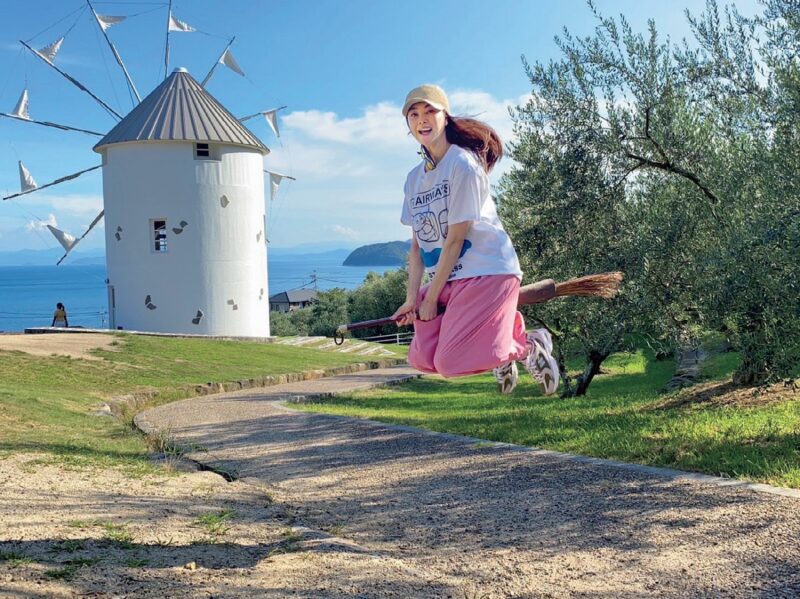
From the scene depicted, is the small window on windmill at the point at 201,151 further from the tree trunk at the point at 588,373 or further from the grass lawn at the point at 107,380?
the tree trunk at the point at 588,373

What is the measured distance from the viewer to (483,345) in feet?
12.8

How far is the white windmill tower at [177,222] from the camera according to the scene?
29672 mm

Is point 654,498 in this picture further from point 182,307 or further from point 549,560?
point 182,307

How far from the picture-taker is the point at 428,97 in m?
3.96

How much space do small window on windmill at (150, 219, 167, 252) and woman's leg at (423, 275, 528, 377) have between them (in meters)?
27.5

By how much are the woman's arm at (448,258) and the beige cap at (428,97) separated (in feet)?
2.14

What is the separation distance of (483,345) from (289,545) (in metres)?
3.51

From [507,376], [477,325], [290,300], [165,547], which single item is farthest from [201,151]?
[290,300]

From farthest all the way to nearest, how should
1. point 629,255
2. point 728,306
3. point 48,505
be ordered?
point 629,255
point 728,306
point 48,505

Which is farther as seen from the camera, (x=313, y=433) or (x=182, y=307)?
(x=182, y=307)

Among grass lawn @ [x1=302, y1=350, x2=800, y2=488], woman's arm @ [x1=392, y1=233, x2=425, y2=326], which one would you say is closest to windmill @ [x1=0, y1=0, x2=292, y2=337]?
grass lawn @ [x1=302, y1=350, x2=800, y2=488]

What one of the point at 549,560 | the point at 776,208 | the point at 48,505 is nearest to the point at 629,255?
the point at 776,208

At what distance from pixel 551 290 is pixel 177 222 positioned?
27434 mm

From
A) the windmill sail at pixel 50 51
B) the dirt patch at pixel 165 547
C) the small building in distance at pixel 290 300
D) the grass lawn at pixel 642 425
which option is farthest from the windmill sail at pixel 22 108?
the small building in distance at pixel 290 300
